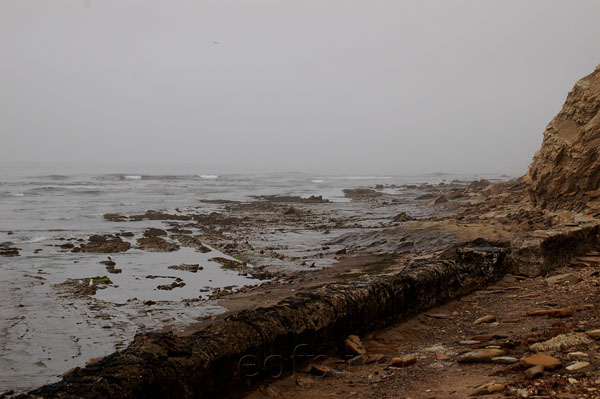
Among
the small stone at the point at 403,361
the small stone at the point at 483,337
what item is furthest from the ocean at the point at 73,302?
the small stone at the point at 483,337

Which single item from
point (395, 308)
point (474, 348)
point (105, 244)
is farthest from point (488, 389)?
point (105, 244)

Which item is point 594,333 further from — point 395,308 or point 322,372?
point 322,372

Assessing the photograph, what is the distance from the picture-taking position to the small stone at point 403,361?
4.31 meters

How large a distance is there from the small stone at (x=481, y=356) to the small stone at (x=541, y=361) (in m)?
0.42

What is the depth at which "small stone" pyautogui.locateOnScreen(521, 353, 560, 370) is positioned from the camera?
3409mm

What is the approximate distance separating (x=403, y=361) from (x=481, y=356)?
0.68 meters

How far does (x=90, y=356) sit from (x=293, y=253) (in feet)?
28.1

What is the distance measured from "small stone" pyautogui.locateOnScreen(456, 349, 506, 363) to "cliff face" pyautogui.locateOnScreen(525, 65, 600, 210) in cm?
821

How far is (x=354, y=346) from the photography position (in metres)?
4.92

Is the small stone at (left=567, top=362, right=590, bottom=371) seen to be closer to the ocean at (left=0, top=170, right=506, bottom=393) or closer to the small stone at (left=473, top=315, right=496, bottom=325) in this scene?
the small stone at (left=473, top=315, right=496, bottom=325)

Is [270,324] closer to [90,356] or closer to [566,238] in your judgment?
[90,356]

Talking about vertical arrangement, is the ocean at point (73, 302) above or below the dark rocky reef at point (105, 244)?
below

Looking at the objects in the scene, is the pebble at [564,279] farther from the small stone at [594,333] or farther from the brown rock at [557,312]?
the small stone at [594,333]

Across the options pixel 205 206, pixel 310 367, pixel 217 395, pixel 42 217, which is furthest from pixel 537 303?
pixel 205 206
